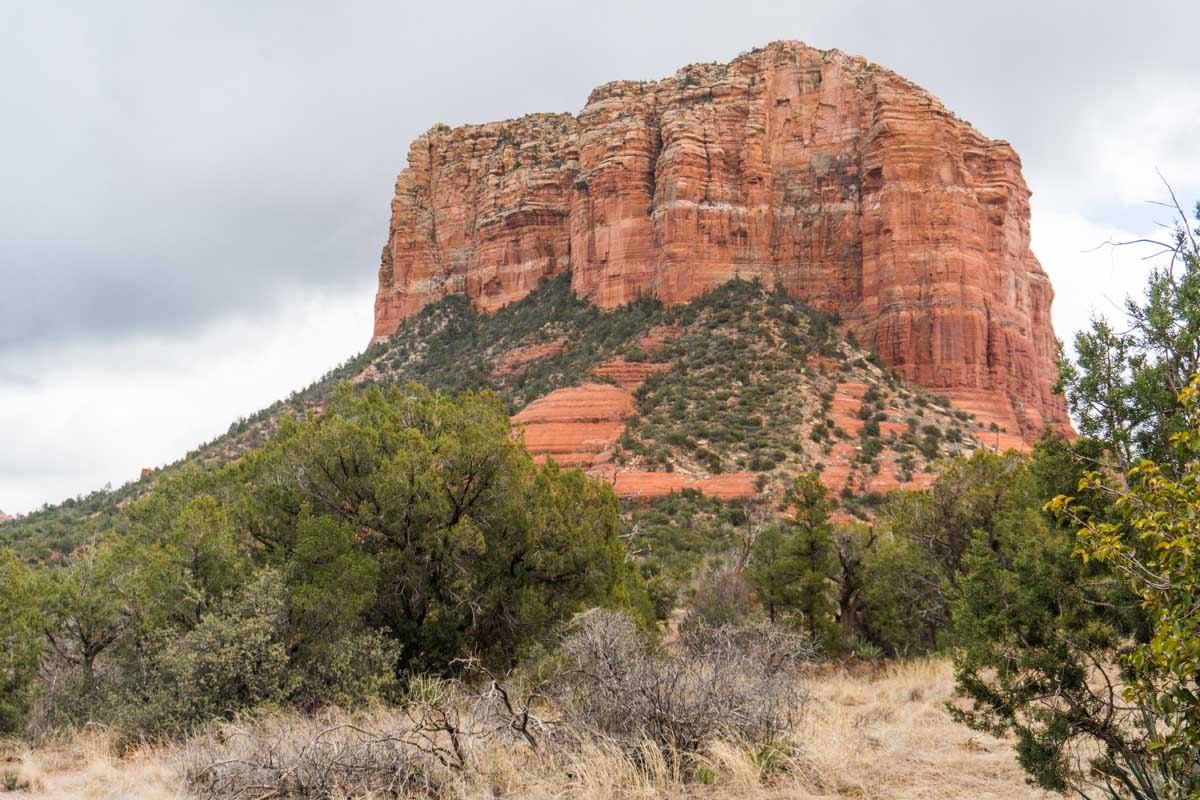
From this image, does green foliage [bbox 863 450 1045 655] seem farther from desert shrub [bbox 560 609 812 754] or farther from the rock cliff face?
the rock cliff face

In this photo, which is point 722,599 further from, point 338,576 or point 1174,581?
point 1174,581

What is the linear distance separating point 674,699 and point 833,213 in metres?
Result: 64.3

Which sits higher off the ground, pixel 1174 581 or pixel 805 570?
pixel 1174 581

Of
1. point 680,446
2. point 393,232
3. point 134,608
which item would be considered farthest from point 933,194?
point 134,608

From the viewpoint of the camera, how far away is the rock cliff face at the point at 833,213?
61781mm

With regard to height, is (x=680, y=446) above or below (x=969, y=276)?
below

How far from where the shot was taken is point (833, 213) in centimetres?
6631

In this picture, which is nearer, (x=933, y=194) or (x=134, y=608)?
(x=134, y=608)

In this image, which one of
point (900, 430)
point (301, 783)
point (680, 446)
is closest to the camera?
→ point (301, 783)

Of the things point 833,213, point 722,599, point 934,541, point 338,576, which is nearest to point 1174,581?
point 338,576

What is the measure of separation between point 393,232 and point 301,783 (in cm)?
9126

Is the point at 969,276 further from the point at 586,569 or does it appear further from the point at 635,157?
the point at 586,569

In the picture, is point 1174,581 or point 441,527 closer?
point 1174,581

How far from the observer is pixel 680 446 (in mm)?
47844
